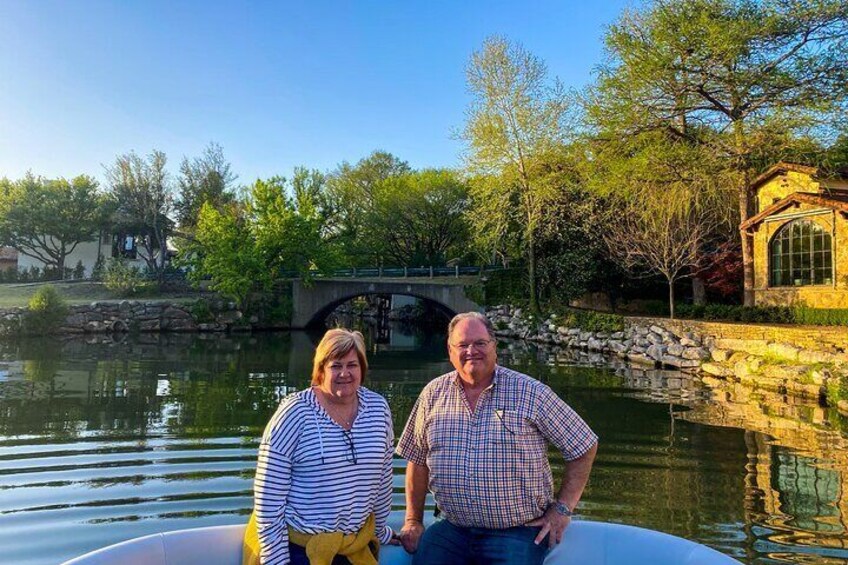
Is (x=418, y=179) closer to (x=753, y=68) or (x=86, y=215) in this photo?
(x=86, y=215)

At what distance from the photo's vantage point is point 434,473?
270 cm

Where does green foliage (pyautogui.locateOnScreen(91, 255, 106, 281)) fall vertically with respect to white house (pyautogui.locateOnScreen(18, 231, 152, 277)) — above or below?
below

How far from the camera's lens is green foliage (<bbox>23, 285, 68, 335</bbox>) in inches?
884

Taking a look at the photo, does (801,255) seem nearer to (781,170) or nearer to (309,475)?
(781,170)

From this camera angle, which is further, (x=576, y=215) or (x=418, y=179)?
(x=418, y=179)

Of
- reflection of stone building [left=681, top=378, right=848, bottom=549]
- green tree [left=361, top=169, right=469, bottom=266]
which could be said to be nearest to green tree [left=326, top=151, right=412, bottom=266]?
green tree [left=361, top=169, right=469, bottom=266]

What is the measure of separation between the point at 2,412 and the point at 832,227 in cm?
1759

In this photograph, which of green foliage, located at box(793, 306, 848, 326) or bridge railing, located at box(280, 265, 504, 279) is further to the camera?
bridge railing, located at box(280, 265, 504, 279)

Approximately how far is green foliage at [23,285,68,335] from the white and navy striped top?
950 inches

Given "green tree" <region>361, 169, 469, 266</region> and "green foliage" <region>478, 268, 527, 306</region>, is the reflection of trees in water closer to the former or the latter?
"green foliage" <region>478, 268, 527, 306</region>

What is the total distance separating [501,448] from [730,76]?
15990mm

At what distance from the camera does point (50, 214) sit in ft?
116

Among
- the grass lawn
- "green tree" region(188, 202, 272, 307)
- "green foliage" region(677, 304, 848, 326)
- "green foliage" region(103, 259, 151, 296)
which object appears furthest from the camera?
"green foliage" region(103, 259, 151, 296)

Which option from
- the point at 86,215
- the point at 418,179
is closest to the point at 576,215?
the point at 418,179
